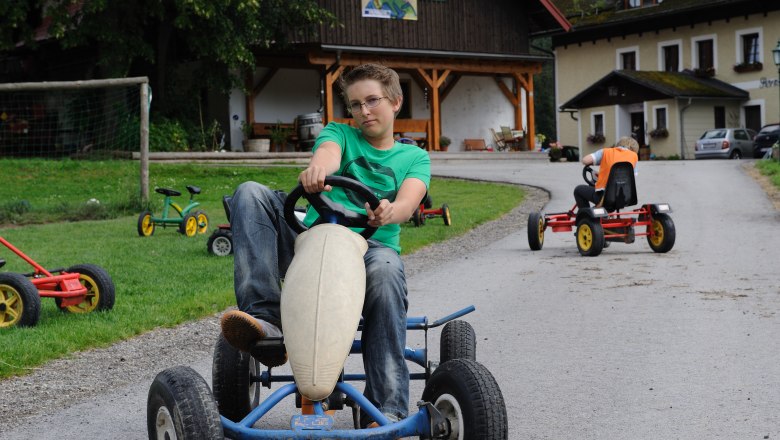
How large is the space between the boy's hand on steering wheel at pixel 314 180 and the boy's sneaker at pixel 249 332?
1.61ft

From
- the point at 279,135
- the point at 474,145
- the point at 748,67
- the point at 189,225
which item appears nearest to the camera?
the point at 189,225

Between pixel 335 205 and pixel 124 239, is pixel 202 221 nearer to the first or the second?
pixel 124 239

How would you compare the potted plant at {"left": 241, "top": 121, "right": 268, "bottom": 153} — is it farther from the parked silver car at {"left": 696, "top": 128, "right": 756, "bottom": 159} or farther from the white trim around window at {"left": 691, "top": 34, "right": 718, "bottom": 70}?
the white trim around window at {"left": 691, "top": 34, "right": 718, "bottom": 70}

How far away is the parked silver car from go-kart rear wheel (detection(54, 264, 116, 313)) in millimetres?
37932

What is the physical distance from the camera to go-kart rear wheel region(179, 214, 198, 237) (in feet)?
47.1

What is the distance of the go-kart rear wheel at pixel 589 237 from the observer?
11664 mm

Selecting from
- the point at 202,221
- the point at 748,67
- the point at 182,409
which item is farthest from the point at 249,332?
the point at 748,67

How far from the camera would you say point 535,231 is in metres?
12.4

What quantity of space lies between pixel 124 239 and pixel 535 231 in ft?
16.4

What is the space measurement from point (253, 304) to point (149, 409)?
0.53 metres

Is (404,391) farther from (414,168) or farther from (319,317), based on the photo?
(414,168)

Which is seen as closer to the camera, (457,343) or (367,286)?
(367,286)

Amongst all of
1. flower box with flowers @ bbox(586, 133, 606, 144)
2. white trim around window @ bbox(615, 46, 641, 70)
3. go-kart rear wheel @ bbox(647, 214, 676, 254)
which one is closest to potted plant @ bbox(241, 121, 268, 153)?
go-kart rear wheel @ bbox(647, 214, 676, 254)

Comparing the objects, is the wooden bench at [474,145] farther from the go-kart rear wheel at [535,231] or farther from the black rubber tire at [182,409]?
the black rubber tire at [182,409]
